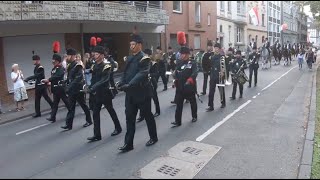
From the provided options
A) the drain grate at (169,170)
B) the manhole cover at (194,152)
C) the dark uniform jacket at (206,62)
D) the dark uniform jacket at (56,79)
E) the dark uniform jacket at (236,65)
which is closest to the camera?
the drain grate at (169,170)

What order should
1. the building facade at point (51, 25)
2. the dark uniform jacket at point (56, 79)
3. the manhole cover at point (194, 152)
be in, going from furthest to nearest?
the building facade at point (51, 25) < the dark uniform jacket at point (56, 79) < the manhole cover at point (194, 152)

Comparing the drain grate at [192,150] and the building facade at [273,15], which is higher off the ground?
the building facade at [273,15]

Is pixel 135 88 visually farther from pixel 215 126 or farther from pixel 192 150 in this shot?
pixel 215 126

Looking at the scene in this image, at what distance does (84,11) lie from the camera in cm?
1750

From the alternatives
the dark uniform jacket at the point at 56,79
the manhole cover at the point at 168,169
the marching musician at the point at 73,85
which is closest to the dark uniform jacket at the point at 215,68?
the marching musician at the point at 73,85

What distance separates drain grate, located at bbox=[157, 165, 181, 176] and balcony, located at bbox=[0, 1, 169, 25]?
9746 mm

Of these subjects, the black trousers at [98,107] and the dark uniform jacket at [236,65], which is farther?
the dark uniform jacket at [236,65]

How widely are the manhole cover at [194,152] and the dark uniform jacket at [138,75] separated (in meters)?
1.10

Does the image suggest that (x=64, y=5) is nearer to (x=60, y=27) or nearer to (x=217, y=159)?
(x=60, y=27)

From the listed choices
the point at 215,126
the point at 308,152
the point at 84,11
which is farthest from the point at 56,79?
the point at 84,11

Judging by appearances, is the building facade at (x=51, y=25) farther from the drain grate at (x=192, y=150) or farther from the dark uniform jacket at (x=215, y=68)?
the drain grate at (x=192, y=150)

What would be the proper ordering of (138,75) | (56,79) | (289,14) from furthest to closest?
(289,14) → (56,79) → (138,75)

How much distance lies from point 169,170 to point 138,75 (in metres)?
1.76

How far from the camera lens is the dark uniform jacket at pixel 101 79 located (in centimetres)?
783
